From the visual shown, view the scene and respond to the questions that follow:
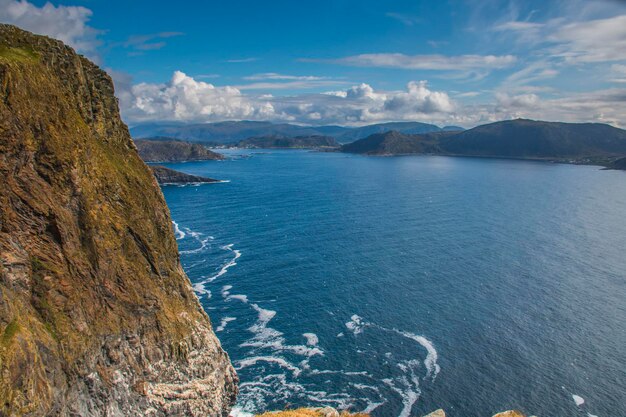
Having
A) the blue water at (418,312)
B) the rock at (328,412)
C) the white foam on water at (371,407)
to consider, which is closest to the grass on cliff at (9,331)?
the rock at (328,412)

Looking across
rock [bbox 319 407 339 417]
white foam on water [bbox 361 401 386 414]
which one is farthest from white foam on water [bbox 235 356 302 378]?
rock [bbox 319 407 339 417]

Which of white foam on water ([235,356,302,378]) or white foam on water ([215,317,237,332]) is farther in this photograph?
white foam on water ([215,317,237,332])

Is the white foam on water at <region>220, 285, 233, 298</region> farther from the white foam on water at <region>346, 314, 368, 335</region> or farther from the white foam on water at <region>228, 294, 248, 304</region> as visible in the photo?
the white foam on water at <region>346, 314, 368, 335</region>

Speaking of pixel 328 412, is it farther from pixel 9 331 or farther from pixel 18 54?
pixel 18 54

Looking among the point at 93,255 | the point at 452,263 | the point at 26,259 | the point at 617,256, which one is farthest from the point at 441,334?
the point at 617,256

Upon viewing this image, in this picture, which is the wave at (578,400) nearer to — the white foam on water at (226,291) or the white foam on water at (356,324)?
the white foam on water at (356,324)

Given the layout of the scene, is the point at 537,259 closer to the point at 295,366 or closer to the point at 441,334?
the point at 441,334
